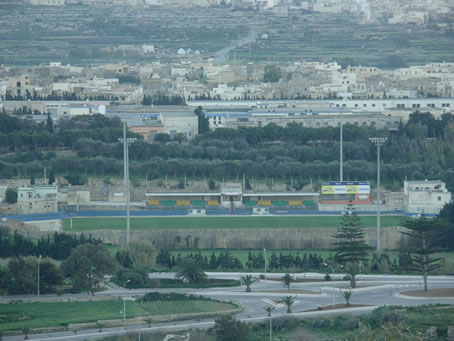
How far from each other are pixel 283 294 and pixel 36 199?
29.8 feet

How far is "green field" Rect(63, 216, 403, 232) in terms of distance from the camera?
3081cm

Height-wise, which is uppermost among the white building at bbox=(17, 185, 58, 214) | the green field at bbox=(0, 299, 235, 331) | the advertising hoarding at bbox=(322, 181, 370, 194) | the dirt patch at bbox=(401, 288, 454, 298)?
the advertising hoarding at bbox=(322, 181, 370, 194)

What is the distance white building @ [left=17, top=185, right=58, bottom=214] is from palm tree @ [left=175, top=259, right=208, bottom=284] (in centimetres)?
716

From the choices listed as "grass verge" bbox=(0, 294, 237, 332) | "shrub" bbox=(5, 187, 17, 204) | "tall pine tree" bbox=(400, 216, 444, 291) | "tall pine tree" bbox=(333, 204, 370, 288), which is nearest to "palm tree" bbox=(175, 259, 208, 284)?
"grass verge" bbox=(0, 294, 237, 332)

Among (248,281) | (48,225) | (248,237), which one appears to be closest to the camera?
(248,281)

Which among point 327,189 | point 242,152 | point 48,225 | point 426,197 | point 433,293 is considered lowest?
point 433,293

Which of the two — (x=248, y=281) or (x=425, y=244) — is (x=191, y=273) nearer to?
(x=248, y=281)

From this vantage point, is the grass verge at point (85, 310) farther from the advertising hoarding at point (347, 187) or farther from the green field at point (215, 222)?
the advertising hoarding at point (347, 187)

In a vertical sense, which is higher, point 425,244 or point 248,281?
point 425,244

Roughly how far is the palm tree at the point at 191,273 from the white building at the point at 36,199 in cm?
716

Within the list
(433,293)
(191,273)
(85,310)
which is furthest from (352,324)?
(191,273)

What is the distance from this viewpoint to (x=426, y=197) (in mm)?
32781

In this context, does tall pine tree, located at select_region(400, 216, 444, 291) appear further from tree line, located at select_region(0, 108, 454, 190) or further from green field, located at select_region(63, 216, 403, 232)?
tree line, located at select_region(0, 108, 454, 190)

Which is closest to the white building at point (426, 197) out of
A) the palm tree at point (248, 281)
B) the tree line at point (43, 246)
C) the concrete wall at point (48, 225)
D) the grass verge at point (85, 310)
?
the concrete wall at point (48, 225)
